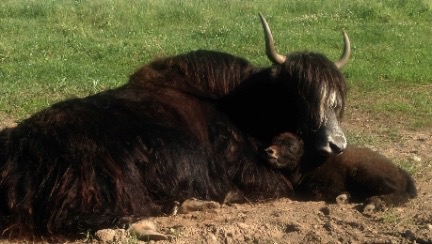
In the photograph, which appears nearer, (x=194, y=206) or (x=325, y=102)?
(x=194, y=206)

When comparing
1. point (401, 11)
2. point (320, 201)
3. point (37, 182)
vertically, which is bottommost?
point (401, 11)

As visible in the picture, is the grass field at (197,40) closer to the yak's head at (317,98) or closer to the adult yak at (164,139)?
the adult yak at (164,139)

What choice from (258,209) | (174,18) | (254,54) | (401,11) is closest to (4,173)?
(258,209)

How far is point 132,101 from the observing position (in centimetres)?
591

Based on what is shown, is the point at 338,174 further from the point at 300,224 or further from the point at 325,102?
the point at 300,224

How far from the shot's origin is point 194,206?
5.60 meters

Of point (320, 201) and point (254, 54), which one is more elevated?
point (320, 201)

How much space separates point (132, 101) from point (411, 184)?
2.14m

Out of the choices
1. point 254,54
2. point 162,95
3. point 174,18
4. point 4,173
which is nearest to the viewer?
point 4,173

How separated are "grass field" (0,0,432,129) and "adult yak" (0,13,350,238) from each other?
141 inches

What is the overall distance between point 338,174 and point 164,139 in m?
1.35

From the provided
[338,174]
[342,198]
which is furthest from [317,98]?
[342,198]

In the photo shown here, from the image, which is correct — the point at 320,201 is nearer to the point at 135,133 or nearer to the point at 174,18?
the point at 135,133

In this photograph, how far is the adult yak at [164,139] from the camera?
5191 millimetres
